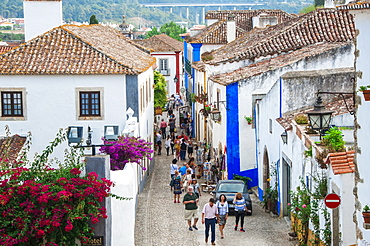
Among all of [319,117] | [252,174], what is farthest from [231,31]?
[319,117]

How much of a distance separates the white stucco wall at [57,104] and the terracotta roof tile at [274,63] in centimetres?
480

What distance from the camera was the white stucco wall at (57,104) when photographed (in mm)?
26938

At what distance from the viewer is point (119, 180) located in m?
18.0

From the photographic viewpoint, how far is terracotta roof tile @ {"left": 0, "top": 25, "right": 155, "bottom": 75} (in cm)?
2677

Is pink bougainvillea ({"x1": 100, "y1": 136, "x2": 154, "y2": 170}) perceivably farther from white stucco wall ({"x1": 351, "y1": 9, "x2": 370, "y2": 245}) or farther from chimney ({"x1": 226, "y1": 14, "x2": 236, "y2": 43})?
chimney ({"x1": 226, "y1": 14, "x2": 236, "y2": 43})

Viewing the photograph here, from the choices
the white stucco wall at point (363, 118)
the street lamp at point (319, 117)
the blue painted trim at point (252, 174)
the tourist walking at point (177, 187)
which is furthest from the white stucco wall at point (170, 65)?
the white stucco wall at point (363, 118)

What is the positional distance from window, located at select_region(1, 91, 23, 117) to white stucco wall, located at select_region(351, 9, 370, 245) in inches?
659

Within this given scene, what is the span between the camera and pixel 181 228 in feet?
73.2

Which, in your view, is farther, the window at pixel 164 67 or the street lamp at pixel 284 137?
the window at pixel 164 67

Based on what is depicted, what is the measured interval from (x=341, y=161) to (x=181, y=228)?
26.3 feet

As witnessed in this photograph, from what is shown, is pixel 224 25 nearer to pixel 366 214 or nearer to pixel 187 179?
pixel 187 179

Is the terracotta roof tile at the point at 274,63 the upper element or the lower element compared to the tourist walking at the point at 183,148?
upper

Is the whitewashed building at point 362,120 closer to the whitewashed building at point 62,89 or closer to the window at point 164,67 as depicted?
the whitewashed building at point 62,89

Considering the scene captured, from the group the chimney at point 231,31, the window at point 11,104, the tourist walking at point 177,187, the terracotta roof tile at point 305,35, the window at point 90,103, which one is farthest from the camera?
the chimney at point 231,31
